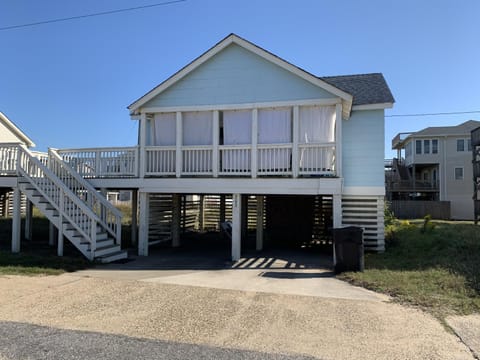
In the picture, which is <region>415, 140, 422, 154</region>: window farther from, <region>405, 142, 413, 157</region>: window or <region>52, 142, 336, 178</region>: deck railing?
<region>52, 142, 336, 178</region>: deck railing

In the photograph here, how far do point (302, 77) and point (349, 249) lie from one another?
4817mm

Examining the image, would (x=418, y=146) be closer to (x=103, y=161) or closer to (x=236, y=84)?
(x=236, y=84)

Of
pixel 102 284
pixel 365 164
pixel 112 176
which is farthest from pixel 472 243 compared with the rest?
pixel 112 176

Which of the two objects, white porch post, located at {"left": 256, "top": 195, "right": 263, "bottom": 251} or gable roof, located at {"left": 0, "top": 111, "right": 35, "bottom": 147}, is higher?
gable roof, located at {"left": 0, "top": 111, "right": 35, "bottom": 147}

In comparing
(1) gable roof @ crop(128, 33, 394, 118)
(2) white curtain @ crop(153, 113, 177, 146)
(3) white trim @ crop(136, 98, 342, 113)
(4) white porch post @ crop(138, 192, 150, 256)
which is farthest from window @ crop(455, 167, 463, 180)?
(4) white porch post @ crop(138, 192, 150, 256)

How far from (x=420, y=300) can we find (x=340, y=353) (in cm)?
258

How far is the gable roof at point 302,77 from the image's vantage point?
9195mm

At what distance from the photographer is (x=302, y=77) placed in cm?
937

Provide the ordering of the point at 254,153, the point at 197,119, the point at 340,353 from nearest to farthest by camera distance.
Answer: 1. the point at 340,353
2. the point at 254,153
3. the point at 197,119

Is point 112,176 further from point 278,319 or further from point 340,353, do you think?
point 340,353

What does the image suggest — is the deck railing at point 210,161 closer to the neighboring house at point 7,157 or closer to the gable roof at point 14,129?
the neighboring house at point 7,157

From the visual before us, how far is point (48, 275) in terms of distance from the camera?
7387 millimetres

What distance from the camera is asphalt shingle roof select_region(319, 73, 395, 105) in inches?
428

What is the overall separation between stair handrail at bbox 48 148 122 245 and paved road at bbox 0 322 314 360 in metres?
5.56
